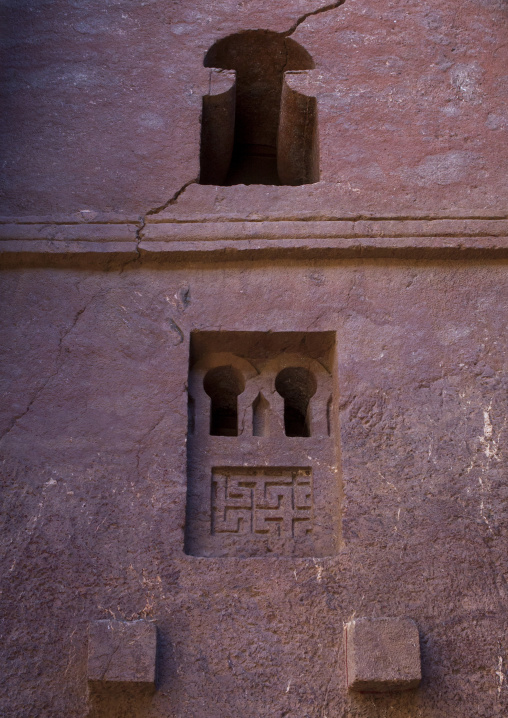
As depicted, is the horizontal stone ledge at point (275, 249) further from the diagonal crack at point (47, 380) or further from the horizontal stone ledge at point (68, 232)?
the diagonal crack at point (47, 380)

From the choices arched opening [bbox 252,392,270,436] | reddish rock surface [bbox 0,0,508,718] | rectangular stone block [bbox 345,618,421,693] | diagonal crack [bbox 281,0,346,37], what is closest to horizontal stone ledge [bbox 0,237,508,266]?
reddish rock surface [bbox 0,0,508,718]

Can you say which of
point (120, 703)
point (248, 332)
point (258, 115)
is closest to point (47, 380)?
point (248, 332)

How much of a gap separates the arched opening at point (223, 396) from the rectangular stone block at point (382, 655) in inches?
41.1

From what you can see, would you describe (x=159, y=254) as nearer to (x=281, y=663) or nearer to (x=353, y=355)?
(x=353, y=355)

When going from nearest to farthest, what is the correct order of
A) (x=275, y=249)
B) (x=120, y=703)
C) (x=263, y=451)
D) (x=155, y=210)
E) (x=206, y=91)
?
(x=120, y=703)
(x=263, y=451)
(x=275, y=249)
(x=155, y=210)
(x=206, y=91)

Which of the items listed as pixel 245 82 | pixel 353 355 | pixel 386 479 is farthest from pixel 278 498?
pixel 245 82

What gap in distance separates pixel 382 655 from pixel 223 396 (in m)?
1.25

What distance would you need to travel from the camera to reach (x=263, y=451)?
3105 mm

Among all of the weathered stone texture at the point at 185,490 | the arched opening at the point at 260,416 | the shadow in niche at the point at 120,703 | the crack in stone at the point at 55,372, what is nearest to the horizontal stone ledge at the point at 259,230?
the weathered stone texture at the point at 185,490

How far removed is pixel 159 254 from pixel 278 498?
1.07m

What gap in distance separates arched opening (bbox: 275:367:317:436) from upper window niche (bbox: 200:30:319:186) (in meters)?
1.00

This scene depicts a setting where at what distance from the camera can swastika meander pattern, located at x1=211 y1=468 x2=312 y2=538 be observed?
3006 millimetres

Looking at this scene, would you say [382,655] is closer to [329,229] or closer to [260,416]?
[260,416]

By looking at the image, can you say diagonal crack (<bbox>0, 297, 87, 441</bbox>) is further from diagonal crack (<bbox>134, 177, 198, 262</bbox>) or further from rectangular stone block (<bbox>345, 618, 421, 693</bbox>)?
rectangular stone block (<bbox>345, 618, 421, 693</bbox>)
